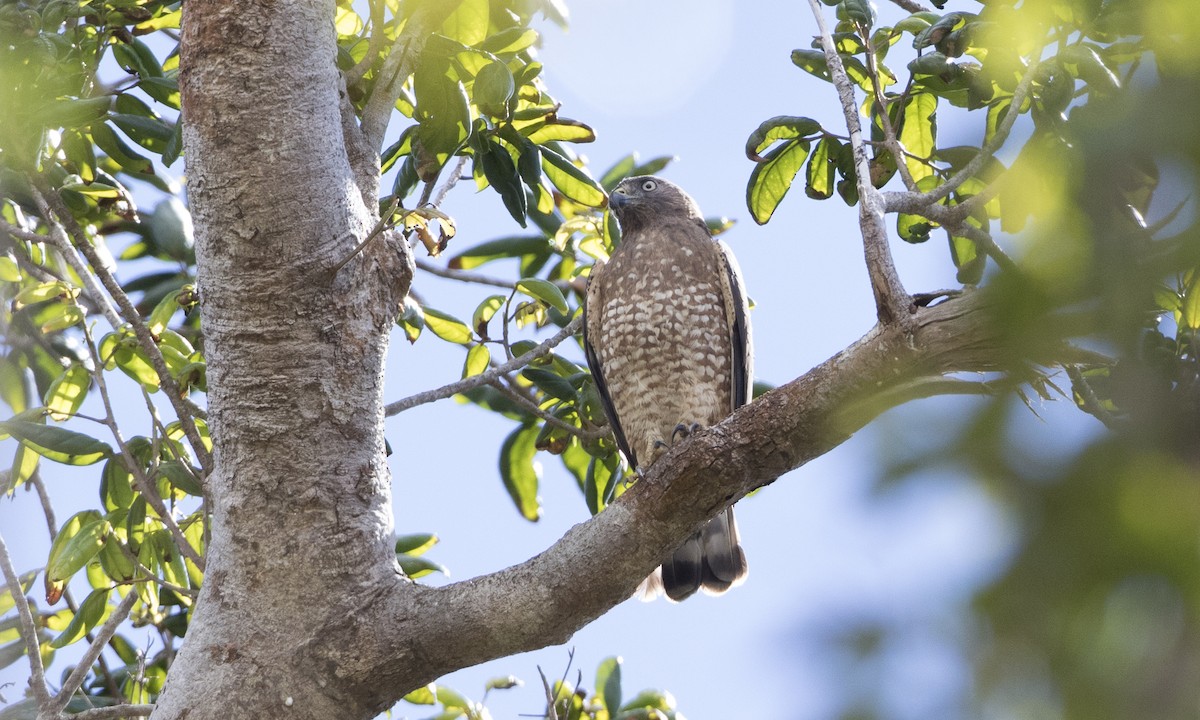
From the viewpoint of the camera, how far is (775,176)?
3090 millimetres

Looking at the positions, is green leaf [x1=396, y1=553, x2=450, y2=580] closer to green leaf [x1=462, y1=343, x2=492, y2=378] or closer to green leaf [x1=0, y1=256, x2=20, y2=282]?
green leaf [x1=462, y1=343, x2=492, y2=378]

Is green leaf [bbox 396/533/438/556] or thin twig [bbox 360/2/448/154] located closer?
thin twig [bbox 360/2/448/154]

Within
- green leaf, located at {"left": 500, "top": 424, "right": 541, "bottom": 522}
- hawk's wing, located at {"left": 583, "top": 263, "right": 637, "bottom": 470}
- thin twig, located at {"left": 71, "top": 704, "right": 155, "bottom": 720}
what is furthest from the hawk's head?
thin twig, located at {"left": 71, "top": 704, "right": 155, "bottom": 720}

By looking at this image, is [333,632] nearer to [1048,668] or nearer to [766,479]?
[766,479]

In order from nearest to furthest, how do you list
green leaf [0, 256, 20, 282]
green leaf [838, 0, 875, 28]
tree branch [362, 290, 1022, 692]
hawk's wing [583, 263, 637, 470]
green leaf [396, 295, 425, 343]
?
tree branch [362, 290, 1022, 692] < green leaf [838, 0, 875, 28] < green leaf [396, 295, 425, 343] < green leaf [0, 256, 20, 282] < hawk's wing [583, 263, 637, 470]

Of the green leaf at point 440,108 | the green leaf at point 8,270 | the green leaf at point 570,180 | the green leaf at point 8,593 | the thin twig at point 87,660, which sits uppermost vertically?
the green leaf at point 570,180

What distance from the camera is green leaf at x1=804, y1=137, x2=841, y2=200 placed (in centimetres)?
305

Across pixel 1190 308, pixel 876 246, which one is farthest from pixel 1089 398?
pixel 876 246

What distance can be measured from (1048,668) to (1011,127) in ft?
1.61

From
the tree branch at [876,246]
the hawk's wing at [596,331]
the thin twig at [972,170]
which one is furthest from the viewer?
the hawk's wing at [596,331]

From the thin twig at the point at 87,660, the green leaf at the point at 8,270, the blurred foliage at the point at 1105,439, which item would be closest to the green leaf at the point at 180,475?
the thin twig at the point at 87,660

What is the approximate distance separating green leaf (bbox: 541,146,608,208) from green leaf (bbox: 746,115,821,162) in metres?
0.65

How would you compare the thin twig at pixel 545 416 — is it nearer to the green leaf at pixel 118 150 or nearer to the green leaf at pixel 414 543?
the green leaf at pixel 414 543

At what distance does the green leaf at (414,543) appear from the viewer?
3.67m
